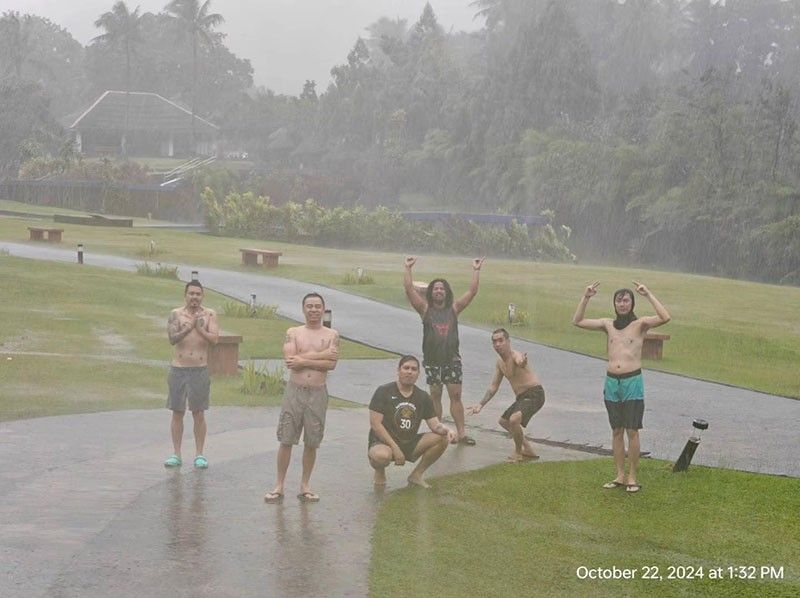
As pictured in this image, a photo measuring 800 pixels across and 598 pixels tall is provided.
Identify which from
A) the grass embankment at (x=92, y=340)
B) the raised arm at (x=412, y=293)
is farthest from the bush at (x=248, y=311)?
the raised arm at (x=412, y=293)

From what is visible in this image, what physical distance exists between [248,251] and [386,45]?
11.7m

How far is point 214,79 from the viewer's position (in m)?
41.7

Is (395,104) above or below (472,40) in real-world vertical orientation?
below

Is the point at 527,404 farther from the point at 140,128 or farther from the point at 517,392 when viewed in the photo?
the point at 140,128

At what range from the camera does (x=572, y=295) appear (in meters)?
30.8

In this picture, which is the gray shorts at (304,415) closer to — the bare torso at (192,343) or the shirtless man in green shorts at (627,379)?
the bare torso at (192,343)

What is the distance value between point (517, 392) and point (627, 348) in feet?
5.89

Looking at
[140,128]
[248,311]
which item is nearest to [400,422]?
[248,311]

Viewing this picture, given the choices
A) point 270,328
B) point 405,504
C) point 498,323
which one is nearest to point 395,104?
point 498,323

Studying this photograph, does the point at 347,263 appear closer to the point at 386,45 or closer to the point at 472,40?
the point at 386,45

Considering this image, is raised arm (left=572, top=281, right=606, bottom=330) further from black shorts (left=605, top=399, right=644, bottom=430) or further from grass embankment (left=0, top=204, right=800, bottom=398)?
grass embankment (left=0, top=204, right=800, bottom=398)

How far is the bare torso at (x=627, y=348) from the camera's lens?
1142cm

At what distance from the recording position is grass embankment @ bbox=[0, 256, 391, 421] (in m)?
16.5

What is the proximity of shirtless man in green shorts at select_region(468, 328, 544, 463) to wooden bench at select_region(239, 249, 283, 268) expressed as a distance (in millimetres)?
22405
